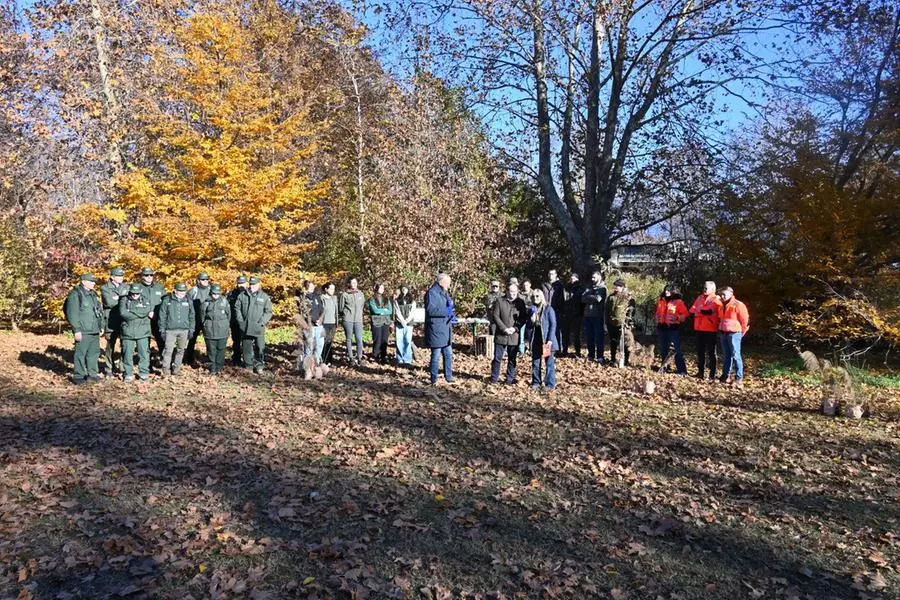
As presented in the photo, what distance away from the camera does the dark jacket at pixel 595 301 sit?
1409cm

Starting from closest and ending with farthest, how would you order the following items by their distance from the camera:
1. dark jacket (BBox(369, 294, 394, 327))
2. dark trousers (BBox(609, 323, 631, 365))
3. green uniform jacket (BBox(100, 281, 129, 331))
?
1. green uniform jacket (BBox(100, 281, 129, 331))
2. dark jacket (BBox(369, 294, 394, 327))
3. dark trousers (BBox(609, 323, 631, 365))

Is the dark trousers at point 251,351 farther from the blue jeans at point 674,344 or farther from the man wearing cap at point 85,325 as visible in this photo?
the blue jeans at point 674,344

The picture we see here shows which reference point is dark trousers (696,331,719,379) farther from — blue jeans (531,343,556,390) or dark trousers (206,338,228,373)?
dark trousers (206,338,228,373)

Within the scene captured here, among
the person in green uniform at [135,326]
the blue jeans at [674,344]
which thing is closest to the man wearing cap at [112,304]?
the person in green uniform at [135,326]

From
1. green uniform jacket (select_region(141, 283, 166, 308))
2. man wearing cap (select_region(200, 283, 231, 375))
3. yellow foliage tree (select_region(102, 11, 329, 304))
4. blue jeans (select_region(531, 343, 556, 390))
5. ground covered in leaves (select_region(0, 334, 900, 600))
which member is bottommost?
ground covered in leaves (select_region(0, 334, 900, 600))

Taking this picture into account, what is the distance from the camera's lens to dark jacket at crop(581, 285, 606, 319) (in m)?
14.1

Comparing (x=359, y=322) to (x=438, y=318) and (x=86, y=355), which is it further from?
(x=86, y=355)

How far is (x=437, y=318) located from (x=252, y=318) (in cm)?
382

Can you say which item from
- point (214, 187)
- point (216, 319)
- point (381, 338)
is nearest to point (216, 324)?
point (216, 319)

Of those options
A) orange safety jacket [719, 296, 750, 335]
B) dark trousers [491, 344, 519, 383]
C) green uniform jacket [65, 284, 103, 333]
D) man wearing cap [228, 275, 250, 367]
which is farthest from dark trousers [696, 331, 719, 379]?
green uniform jacket [65, 284, 103, 333]

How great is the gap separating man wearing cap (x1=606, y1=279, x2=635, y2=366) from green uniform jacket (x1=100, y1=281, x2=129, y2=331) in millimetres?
9423

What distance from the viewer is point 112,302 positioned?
11844 millimetres

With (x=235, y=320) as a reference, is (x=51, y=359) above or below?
below

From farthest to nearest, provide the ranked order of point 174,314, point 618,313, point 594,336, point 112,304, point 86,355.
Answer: point 594,336
point 618,313
point 174,314
point 112,304
point 86,355
